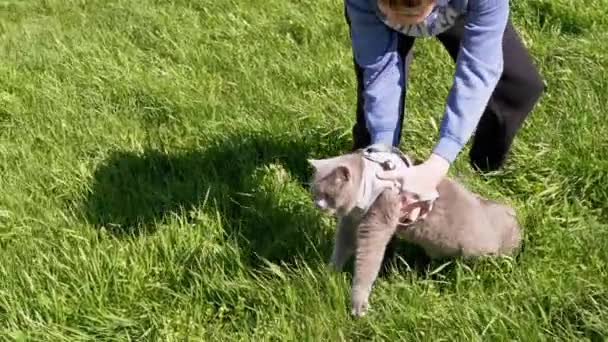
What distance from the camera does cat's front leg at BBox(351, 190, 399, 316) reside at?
261 cm

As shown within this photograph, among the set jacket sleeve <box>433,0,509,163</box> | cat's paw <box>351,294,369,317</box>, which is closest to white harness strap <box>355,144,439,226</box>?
jacket sleeve <box>433,0,509,163</box>

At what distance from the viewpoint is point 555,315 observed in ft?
8.43

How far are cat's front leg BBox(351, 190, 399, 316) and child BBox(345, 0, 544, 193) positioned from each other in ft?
0.38

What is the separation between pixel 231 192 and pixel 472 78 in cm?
138

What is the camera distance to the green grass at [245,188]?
9.09 ft

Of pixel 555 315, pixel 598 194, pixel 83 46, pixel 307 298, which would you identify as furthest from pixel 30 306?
pixel 83 46

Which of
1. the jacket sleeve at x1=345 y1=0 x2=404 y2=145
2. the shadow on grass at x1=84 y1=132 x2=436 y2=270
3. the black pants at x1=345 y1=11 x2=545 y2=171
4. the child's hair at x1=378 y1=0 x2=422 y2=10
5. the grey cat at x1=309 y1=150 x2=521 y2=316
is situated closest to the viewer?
the child's hair at x1=378 y1=0 x2=422 y2=10

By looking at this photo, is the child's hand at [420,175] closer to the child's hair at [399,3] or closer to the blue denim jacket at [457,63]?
the blue denim jacket at [457,63]

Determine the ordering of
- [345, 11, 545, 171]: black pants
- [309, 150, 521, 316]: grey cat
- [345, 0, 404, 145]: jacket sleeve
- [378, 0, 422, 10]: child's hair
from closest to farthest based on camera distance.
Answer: [378, 0, 422, 10]: child's hair, [309, 150, 521, 316]: grey cat, [345, 0, 404, 145]: jacket sleeve, [345, 11, 545, 171]: black pants

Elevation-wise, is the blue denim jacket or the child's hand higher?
the blue denim jacket

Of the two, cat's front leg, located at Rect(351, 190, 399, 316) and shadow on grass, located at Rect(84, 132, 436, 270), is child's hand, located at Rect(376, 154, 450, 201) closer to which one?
cat's front leg, located at Rect(351, 190, 399, 316)

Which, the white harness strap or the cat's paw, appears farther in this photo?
the cat's paw

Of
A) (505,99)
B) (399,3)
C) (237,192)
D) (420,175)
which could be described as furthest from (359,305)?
(505,99)

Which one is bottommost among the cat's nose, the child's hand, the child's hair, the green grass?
the green grass
